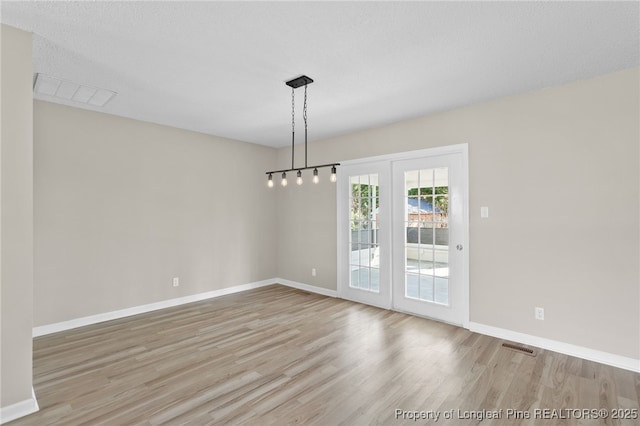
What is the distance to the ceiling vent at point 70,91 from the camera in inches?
119

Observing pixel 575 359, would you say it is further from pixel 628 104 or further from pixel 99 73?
pixel 99 73

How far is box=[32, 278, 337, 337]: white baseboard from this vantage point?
11.8ft

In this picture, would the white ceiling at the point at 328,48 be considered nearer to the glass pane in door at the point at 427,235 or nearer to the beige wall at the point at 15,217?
the beige wall at the point at 15,217

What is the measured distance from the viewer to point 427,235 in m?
4.10

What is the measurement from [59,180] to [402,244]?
14.5ft

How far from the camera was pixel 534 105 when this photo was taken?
10.7 ft

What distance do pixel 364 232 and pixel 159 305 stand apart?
3.25m

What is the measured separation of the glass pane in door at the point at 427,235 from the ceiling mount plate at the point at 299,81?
6.65 ft

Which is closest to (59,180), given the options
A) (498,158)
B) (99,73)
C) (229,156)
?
(99,73)

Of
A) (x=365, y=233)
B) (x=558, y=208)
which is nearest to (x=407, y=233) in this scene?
(x=365, y=233)

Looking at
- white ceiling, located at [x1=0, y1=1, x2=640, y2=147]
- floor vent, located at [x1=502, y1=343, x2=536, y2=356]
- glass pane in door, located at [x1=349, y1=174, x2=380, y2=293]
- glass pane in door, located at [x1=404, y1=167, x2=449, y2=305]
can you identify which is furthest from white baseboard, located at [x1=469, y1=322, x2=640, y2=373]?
white ceiling, located at [x1=0, y1=1, x2=640, y2=147]

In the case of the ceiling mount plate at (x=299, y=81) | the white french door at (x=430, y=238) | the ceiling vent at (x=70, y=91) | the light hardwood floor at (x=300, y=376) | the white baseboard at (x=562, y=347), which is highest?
the ceiling vent at (x=70, y=91)

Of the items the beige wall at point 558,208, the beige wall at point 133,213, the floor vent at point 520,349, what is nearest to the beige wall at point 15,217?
the beige wall at point 133,213

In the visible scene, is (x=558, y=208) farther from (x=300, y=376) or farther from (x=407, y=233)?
(x=300, y=376)
